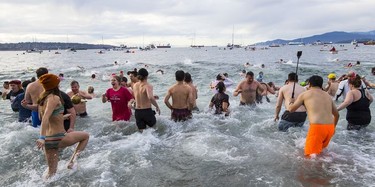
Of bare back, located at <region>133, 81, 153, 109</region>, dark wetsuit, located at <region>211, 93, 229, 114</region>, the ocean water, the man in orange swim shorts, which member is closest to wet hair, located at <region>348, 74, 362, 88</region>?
the ocean water

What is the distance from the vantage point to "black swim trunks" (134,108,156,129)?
714 centimetres

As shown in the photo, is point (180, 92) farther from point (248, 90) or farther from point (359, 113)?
point (359, 113)

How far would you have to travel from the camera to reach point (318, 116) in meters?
5.34

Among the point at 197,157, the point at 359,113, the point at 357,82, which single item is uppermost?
the point at 357,82

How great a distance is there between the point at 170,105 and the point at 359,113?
4729 mm

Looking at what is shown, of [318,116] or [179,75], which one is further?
[179,75]

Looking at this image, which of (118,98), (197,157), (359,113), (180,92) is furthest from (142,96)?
(359,113)

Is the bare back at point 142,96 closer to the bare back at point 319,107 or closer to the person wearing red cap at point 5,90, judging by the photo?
the bare back at point 319,107

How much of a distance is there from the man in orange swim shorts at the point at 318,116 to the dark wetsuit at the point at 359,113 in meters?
2.00

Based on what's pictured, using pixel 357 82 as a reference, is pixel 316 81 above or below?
above

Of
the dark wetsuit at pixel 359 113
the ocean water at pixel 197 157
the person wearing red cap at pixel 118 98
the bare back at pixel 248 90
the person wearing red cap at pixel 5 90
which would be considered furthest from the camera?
A: the person wearing red cap at pixel 5 90

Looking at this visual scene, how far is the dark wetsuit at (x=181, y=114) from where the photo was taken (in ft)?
25.8

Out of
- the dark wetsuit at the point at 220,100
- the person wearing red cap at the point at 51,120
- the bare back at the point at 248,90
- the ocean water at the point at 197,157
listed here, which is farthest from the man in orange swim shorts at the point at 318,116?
the person wearing red cap at the point at 51,120

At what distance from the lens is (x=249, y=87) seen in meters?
9.60
